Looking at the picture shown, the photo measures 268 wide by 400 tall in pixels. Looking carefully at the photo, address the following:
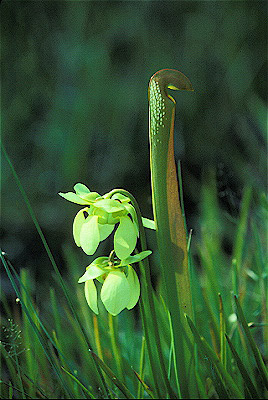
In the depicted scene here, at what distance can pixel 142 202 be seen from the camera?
1.06 m

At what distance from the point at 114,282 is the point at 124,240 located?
25mm

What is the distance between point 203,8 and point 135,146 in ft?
1.42

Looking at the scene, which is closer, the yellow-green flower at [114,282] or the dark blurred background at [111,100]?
the yellow-green flower at [114,282]

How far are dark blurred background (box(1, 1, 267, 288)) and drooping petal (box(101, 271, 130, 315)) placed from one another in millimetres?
650

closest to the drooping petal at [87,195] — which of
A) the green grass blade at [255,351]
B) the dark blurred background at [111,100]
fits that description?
the green grass blade at [255,351]

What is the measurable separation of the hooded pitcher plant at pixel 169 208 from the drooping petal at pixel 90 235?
0.15 feet

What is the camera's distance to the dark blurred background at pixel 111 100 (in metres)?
1.04

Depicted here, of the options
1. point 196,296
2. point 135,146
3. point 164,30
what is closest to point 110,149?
point 135,146

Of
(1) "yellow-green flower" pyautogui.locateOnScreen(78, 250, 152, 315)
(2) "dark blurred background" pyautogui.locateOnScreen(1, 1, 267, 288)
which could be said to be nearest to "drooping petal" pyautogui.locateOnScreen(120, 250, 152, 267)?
(1) "yellow-green flower" pyautogui.locateOnScreen(78, 250, 152, 315)

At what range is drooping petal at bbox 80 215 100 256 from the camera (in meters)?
0.27

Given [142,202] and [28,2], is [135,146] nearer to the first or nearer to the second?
[142,202]

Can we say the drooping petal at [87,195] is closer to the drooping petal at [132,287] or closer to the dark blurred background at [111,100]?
the drooping petal at [132,287]

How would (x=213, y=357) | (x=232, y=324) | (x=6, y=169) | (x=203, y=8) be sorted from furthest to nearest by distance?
(x=203, y=8) → (x=6, y=169) → (x=232, y=324) → (x=213, y=357)

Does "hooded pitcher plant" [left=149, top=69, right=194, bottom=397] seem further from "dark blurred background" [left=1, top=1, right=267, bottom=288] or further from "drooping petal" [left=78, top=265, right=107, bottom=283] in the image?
"dark blurred background" [left=1, top=1, right=267, bottom=288]
